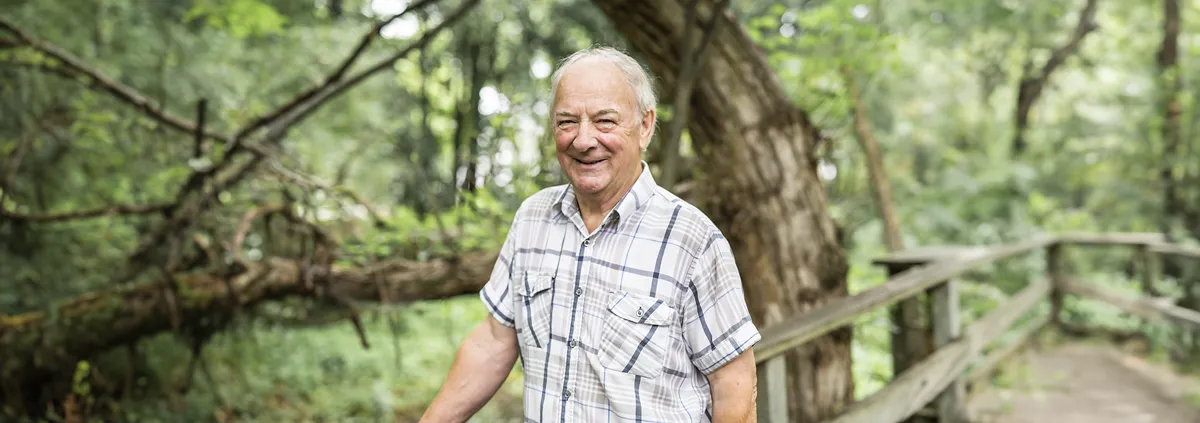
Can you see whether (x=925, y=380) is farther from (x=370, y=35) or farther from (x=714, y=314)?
(x=370, y=35)

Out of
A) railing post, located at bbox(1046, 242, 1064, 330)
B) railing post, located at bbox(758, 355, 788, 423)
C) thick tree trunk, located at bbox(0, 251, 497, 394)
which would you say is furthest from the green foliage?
railing post, located at bbox(1046, 242, 1064, 330)

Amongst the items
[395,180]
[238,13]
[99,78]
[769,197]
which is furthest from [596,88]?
[395,180]

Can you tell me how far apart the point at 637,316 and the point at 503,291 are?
0.38 meters

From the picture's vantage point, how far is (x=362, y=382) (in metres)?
8.11

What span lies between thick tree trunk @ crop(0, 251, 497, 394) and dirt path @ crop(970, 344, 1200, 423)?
3392 millimetres

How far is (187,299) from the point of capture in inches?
178

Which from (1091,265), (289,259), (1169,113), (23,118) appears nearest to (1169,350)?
(1169,113)

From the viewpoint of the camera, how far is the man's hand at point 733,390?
1455 mm

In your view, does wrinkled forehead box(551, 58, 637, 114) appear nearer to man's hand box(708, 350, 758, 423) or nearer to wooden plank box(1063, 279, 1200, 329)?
Answer: man's hand box(708, 350, 758, 423)

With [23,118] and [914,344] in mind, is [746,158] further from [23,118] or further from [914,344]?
[23,118]

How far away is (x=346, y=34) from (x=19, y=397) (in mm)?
5022

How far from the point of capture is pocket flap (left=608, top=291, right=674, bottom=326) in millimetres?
1432

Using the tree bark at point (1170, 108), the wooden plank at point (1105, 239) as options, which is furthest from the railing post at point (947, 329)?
the tree bark at point (1170, 108)

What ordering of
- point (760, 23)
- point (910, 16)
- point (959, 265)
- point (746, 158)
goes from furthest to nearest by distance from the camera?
1. point (910, 16)
2. point (760, 23)
3. point (959, 265)
4. point (746, 158)
